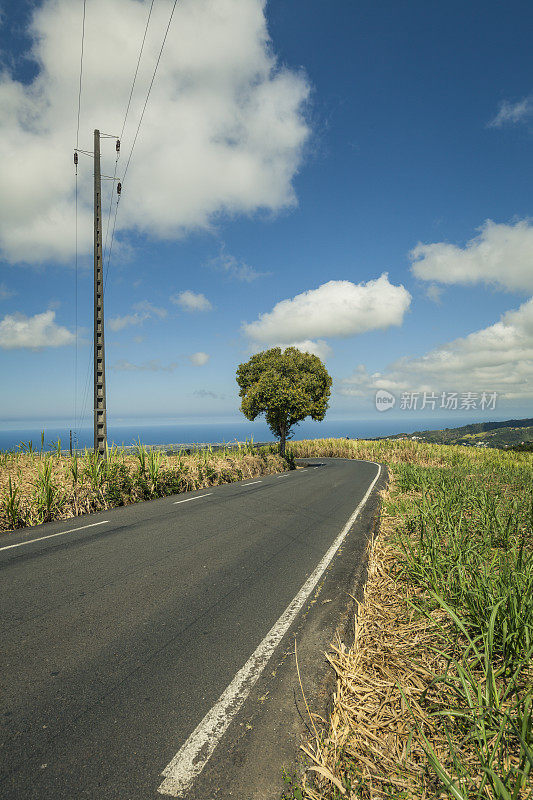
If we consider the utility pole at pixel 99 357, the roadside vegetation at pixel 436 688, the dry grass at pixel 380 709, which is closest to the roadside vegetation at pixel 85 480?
the utility pole at pixel 99 357

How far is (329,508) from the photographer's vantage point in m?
9.52

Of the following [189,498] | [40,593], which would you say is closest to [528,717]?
[40,593]

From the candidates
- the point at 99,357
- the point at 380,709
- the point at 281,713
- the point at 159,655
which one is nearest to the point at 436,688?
the point at 380,709

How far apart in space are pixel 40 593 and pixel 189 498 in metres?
6.44

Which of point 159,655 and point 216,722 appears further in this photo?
point 159,655

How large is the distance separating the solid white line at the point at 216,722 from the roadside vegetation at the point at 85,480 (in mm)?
6708

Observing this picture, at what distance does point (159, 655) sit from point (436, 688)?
7.04ft

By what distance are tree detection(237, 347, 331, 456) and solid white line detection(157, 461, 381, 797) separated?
23.2 meters

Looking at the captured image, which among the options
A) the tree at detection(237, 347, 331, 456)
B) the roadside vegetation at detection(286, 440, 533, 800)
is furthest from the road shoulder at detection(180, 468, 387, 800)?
the tree at detection(237, 347, 331, 456)

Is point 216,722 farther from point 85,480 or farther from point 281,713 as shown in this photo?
point 85,480

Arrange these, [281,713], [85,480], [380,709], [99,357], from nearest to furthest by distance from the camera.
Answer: [380,709] < [281,713] < [85,480] < [99,357]

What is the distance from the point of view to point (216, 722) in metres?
2.43

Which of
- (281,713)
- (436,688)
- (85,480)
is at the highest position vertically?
(85,480)

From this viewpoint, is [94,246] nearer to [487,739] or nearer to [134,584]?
[134,584]
